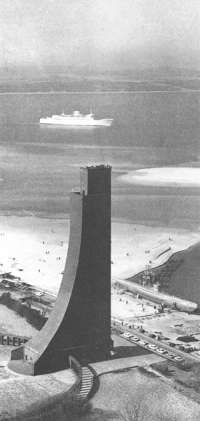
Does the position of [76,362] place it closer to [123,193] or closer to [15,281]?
[15,281]

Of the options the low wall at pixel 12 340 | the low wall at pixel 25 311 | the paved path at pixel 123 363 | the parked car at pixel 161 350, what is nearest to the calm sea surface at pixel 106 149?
the low wall at pixel 25 311

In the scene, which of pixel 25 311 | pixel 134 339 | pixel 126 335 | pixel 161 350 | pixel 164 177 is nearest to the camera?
pixel 161 350

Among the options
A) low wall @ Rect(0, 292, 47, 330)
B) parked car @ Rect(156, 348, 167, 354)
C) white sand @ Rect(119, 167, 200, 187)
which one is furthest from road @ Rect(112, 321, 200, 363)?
white sand @ Rect(119, 167, 200, 187)

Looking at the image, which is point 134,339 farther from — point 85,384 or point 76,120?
point 76,120

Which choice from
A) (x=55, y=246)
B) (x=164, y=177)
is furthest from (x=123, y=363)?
(x=164, y=177)

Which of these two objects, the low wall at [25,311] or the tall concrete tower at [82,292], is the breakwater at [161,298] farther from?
the tall concrete tower at [82,292]

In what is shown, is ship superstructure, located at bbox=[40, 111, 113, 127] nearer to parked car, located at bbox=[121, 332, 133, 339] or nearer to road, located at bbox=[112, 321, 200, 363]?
road, located at bbox=[112, 321, 200, 363]
